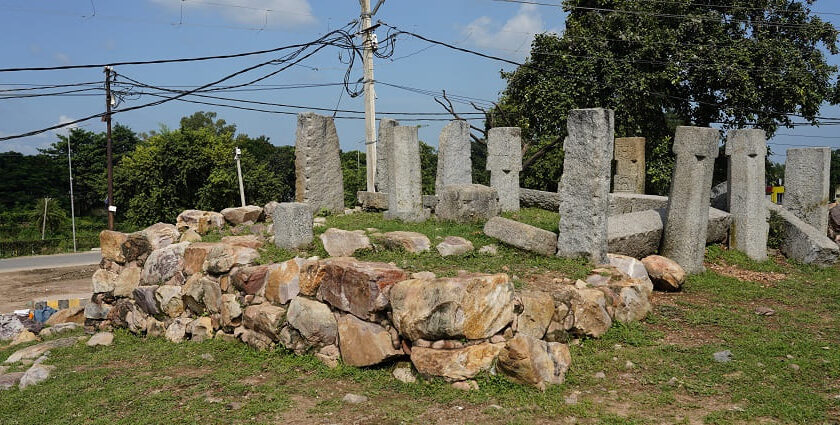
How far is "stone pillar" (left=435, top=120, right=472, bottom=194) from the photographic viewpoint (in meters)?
15.3

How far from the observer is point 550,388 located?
21.8 ft

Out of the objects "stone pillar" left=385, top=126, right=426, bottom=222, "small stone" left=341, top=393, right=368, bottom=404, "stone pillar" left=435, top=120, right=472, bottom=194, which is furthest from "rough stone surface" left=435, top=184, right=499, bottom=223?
"small stone" left=341, top=393, right=368, bottom=404

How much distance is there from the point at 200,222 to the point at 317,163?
278 centimetres

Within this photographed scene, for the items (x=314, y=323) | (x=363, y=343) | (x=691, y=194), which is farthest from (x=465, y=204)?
(x=363, y=343)

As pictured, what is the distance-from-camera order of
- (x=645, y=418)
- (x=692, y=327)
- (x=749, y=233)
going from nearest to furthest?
(x=645, y=418)
(x=692, y=327)
(x=749, y=233)

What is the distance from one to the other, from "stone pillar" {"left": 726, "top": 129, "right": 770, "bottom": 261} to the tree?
7.80 m

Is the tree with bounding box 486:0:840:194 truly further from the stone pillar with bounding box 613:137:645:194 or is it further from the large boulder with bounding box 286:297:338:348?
the large boulder with bounding box 286:297:338:348

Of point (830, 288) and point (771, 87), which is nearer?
point (830, 288)

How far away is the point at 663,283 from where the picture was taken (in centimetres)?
959

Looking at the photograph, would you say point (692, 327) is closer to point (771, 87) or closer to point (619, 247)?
point (619, 247)

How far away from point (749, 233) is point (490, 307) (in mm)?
7441

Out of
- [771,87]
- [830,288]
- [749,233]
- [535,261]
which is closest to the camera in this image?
[535,261]

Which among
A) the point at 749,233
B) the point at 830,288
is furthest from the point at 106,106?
the point at 830,288

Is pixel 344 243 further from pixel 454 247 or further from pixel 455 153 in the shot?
pixel 455 153
